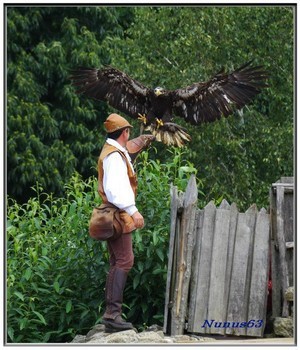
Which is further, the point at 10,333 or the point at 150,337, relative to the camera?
the point at 10,333

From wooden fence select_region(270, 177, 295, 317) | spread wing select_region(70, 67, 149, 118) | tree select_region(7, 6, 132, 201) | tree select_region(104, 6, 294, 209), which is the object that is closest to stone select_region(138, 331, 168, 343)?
wooden fence select_region(270, 177, 295, 317)

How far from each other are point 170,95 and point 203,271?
213cm

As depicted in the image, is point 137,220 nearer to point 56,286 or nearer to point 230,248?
point 230,248

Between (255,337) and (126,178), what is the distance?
59.0 inches

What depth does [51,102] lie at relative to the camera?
23828 mm

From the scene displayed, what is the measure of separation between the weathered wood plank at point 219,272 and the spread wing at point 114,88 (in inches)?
81.3

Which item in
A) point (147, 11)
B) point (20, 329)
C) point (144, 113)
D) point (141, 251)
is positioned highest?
point (147, 11)

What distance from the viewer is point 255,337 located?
9234 millimetres

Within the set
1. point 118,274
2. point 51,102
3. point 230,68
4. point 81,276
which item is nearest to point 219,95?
point 81,276

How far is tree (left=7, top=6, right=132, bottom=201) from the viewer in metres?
21.9

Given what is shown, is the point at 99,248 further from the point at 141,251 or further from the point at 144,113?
the point at 144,113

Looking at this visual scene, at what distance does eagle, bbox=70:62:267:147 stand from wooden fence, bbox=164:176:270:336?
1303 mm

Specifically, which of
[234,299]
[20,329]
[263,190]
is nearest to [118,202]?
[234,299]

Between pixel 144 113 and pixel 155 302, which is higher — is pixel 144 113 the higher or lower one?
the higher one
